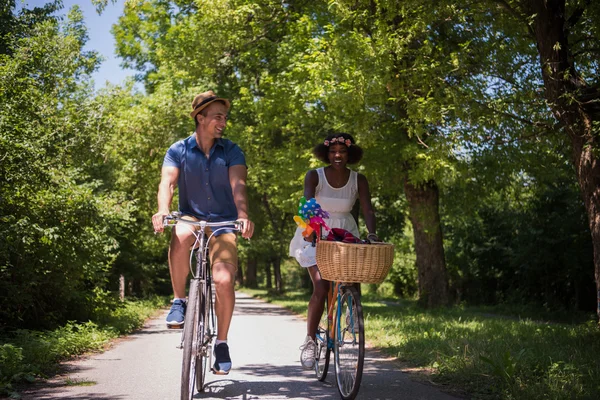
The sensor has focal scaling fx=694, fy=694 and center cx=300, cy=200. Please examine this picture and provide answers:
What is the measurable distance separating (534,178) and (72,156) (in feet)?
36.0

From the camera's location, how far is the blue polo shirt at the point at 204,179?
5652 millimetres

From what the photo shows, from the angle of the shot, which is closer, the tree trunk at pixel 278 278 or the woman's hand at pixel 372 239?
the woman's hand at pixel 372 239

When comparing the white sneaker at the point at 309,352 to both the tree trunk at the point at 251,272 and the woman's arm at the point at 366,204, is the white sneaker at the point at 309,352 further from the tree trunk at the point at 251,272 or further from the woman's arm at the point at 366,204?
the tree trunk at the point at 251,272

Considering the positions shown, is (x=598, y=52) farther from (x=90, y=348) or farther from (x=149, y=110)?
(x=149, y=110)

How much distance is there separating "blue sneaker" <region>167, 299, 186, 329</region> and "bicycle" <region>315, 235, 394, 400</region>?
1.16 meters

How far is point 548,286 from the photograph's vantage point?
23891 millimetres

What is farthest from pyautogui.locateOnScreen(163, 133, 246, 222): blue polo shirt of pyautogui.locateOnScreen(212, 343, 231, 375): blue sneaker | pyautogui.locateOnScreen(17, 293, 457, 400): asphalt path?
pyautogui.locateOnScreen(17, 293, 457, 400): asphalt path

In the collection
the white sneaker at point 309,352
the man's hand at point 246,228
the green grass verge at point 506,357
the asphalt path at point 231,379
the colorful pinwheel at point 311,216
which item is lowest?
the asphalt path at point 231,379

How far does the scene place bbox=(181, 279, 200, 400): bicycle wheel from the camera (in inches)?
178

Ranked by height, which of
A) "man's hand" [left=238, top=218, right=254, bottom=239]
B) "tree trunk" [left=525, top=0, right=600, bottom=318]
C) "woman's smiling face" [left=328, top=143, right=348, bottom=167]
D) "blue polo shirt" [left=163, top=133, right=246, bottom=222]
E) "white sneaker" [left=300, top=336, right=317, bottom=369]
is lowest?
"white sneaker" [left=300, top=336, right=317, bottom=369]

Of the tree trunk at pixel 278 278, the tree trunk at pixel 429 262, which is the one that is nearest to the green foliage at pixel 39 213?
the tree trunk at pixel 429 262

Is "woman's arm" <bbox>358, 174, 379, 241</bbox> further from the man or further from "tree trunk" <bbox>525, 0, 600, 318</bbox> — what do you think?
"tree trunk" <bbox>525, 0, 600, 318</bbox>

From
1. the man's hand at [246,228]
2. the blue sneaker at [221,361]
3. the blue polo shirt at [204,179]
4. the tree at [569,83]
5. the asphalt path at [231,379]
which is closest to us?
the man's hand at [246,228]

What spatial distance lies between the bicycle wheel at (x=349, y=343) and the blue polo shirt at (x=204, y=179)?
1.22 m
